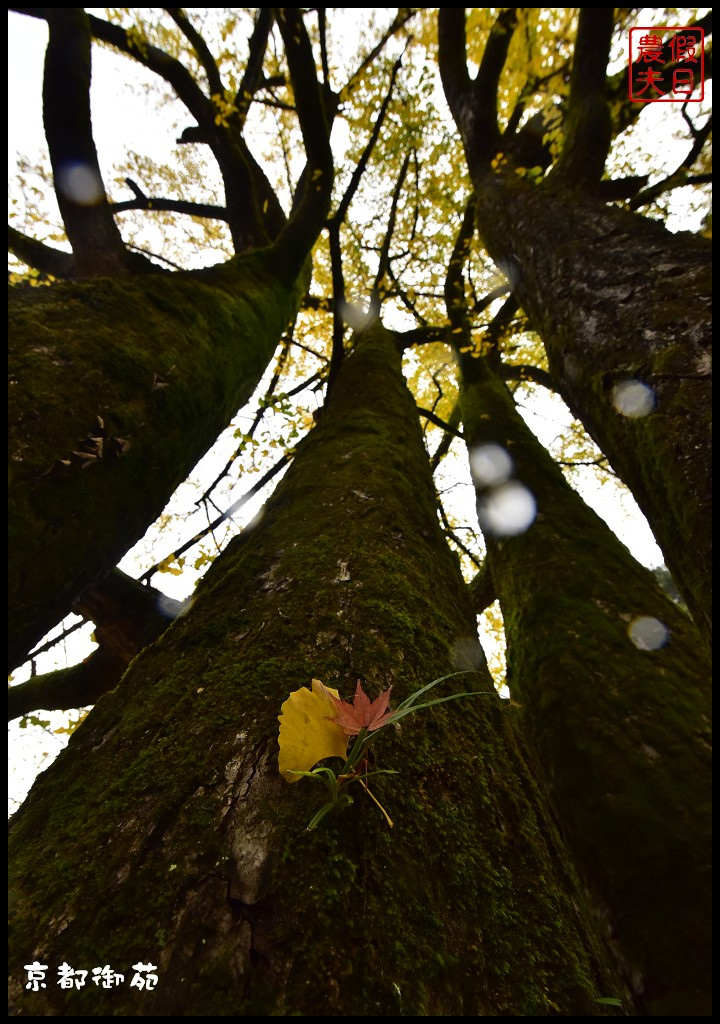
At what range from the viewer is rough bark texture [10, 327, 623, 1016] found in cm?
55

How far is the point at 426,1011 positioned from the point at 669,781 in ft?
6.39

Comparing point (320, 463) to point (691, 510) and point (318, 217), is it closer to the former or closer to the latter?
point (691, 510)

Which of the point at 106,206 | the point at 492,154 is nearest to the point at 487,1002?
the point at 106,206

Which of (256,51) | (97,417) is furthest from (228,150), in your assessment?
Answer: (97,417)

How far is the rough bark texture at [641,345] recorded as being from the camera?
127 centimetres

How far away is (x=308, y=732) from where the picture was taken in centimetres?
63

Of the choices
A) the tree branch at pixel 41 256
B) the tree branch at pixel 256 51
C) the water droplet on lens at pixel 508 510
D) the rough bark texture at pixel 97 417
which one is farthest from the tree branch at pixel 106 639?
the tree branch at pixel 256 51

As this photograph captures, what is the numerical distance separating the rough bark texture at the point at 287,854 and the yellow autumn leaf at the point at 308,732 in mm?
162

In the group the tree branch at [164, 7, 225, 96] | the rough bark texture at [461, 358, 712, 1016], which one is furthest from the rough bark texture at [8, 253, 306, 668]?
the tree branch at [164, 7, 225, 96]

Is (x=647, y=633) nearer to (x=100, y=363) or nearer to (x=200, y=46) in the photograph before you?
(x=100, y=363)

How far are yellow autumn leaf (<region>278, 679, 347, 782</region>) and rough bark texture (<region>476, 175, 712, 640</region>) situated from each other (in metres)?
1.09

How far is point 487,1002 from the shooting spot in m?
0.57

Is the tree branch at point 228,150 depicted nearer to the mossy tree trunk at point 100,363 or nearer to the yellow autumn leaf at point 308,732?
the mossy tree trunk at point 100,363

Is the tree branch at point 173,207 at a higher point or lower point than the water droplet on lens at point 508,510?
higher
